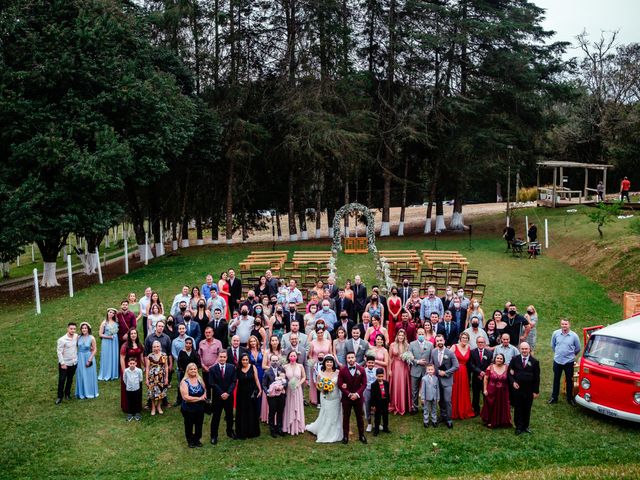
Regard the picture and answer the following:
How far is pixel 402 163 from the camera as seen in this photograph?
141 feet

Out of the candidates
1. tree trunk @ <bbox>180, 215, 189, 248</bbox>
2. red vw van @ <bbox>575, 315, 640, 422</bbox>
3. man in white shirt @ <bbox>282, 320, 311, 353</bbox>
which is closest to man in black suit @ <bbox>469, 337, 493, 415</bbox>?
red vw van @ <bbox>575, 315, 640, 422</bbox>

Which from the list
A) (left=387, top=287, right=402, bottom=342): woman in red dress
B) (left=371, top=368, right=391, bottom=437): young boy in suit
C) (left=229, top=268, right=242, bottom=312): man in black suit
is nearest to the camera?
(left=371, top=368, right=391, bottom=437): young boy in suit

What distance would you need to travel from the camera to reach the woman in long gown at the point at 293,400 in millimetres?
11055

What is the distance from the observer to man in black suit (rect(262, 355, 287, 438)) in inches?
433

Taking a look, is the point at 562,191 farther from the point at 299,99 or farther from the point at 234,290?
the point at 234,290

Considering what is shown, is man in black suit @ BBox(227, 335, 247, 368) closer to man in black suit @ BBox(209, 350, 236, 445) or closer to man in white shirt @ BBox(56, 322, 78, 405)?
man in black suit @ BBox(209, 350, 236, 445)

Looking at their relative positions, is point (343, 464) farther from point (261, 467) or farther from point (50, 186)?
point (50, 186)

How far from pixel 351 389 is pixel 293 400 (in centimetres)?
114

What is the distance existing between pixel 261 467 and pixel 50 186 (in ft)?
65.3

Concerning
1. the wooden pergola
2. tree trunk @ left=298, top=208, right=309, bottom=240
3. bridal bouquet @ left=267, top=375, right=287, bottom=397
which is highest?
the wooden pergola

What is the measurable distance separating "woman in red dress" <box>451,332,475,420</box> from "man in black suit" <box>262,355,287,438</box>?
10.8ft

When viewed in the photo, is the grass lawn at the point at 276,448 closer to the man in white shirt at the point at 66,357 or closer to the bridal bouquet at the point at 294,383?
the man in white shirt at the point at 66,357

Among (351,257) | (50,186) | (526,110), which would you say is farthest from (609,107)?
(50,186)

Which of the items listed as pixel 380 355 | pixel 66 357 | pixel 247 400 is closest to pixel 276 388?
pixel 247 400
